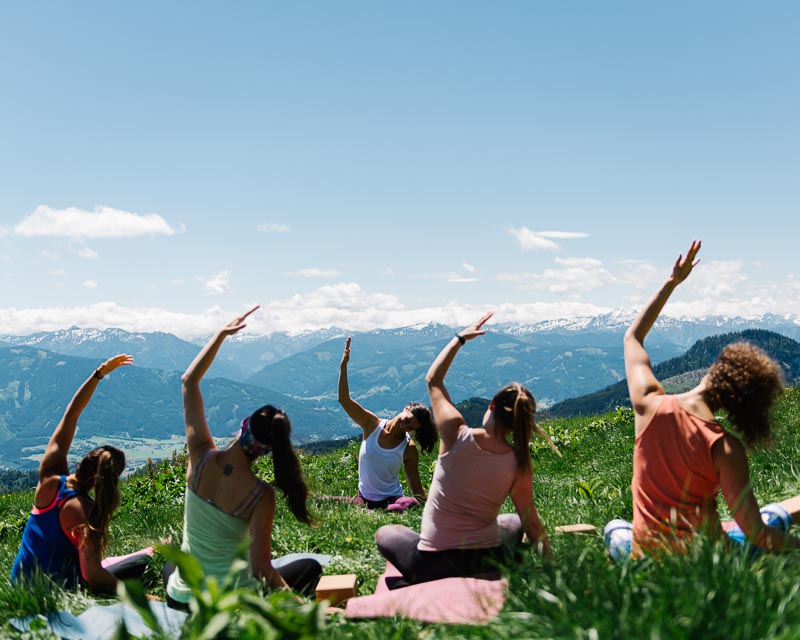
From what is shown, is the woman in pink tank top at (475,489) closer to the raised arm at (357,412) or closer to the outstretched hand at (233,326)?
the outstretched hand at (233,326)

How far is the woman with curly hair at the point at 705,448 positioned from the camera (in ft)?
13.5

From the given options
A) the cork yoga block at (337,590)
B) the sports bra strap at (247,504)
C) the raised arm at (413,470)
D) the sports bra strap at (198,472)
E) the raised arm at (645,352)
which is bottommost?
the raised arm at (413,470)

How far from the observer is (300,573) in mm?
5770

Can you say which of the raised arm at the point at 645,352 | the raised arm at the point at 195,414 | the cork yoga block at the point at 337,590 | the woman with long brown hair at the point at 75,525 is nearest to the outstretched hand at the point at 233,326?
the raised arm at the point at 195,414

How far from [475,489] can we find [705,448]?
70.6 inches

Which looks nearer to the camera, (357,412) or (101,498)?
(101,498)

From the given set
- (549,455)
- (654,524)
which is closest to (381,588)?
(654,524)

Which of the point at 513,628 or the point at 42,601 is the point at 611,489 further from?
the point at 42,601

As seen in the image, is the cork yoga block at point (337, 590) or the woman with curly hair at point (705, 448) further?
the cork yoga block at point (337, 590)

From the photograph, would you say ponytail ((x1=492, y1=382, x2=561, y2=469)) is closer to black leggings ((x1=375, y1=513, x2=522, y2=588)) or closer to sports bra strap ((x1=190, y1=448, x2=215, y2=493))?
black leggings ((x1=375, y1=513, x2=522, y2=588))

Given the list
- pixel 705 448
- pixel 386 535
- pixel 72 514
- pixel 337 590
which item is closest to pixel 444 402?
pixel 386 535

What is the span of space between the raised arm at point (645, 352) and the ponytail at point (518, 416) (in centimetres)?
74

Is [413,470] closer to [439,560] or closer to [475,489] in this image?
[439,560]

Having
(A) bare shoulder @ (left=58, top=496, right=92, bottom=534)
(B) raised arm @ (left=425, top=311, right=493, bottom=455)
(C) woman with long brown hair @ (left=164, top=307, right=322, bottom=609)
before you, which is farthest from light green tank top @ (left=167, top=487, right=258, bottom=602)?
(B) raised arm @ (left=425, top=311, right=493, bottom=455)
